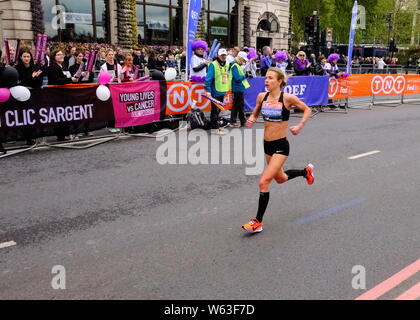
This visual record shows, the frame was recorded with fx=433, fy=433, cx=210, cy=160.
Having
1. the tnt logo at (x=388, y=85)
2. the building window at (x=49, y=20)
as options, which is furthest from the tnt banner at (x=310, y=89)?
the building window at (x=49, y=20)

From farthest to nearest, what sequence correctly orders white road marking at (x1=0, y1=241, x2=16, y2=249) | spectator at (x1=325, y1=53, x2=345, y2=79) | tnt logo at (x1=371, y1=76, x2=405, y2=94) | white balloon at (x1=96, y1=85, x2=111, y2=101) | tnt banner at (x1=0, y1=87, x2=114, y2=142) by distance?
tnt logo at (x1=371, y1=76, x2=405, y2=94) → spectator at (x1=325, y1=53, x2=345, y2=79) → white balloon at (x1=96, y1=85, x2=111, y2=101) → tnt banner at (x1=0, y1=87, x2=114, y2=142) → white road marking at (x1=0, y1=241, x2=16, y2=249)

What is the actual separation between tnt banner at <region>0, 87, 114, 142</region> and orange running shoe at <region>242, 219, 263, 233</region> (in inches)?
225

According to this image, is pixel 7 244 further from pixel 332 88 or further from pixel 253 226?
pixel 332 88

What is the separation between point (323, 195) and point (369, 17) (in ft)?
150

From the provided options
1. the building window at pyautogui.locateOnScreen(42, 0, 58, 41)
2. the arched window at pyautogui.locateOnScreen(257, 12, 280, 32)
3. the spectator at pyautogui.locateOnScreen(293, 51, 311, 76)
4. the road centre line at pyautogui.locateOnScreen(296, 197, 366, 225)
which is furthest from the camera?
the arched window at pyautogui.locateOnScreen(257, 12, 280, 32)

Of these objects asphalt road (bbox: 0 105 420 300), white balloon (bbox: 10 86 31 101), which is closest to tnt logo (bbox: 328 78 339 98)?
asphalt road (bbox: 0 105 420 300)

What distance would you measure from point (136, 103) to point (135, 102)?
37 mm

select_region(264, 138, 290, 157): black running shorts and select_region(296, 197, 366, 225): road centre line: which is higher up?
select_region(264, 138, 290, 157): black running shorts

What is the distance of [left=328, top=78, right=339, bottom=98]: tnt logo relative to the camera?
15.7m

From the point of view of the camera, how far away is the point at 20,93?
8297 mm

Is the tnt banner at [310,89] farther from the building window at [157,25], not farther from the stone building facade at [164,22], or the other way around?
the building window at [157,25]

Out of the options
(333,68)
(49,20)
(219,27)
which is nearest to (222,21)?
(219,27)

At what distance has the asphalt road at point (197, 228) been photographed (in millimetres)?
3703

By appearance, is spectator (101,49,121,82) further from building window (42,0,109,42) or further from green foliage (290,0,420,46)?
green foliage (290,0,420,46)
